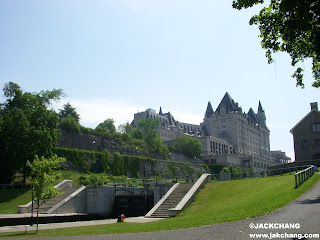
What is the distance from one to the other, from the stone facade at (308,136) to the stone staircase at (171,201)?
28.2 metres

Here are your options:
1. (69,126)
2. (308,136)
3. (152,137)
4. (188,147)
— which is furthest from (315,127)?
(152,137)

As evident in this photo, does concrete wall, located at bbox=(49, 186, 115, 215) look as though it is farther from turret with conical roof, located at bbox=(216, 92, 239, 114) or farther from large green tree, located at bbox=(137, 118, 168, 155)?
turret with conical roof, located at bbox=(216, 92, 239, 114)

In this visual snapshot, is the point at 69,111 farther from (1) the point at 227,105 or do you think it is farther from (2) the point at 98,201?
(1) the point at 227,105

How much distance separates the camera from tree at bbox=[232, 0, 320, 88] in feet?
40.3

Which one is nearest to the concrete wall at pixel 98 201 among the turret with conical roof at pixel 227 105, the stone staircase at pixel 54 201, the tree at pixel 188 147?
the stone staircase at pixel 54 201

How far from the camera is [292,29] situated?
44.3 ft

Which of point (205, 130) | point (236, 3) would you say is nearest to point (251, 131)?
point (205, 130)

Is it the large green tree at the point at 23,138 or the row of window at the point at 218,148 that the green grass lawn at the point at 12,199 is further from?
the row of window at the point at 218,148

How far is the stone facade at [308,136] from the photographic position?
172 feet

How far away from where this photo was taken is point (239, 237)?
38.1 feet

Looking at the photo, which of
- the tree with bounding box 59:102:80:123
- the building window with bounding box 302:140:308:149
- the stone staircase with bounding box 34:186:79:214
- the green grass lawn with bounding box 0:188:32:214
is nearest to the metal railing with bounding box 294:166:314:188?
the stone staircase with bounding box 34:186:79:214

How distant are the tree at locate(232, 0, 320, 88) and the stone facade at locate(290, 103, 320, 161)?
128 feet

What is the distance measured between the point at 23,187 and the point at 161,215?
2007 centimetres

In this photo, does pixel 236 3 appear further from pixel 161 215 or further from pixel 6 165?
pixel 6 165
